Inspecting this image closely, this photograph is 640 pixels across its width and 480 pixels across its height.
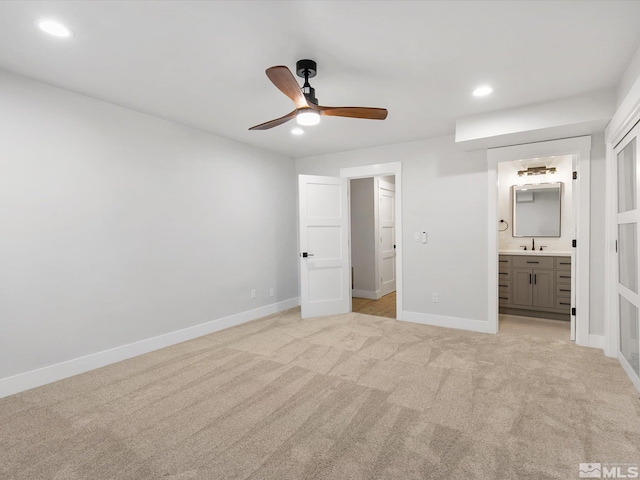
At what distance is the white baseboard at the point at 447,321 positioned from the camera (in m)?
4.03

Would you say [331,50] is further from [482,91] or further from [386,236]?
[386,236]

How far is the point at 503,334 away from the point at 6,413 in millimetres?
4614

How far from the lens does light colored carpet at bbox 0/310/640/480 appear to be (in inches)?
69.6

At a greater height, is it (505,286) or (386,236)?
(386,236)

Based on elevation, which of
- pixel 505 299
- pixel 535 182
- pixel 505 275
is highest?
pixel 535 182

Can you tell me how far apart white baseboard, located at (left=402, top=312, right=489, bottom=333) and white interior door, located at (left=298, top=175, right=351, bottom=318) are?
99cm

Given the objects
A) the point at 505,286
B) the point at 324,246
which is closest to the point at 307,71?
the point at 324,246

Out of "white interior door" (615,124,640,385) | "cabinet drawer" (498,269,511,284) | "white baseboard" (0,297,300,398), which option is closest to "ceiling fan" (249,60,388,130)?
"white interior door" (615,124,640,385)

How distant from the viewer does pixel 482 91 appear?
113 inches

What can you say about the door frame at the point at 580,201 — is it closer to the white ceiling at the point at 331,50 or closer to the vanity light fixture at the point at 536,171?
the white ceiling at the point at 331,50

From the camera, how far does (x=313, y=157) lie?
5.32 metres

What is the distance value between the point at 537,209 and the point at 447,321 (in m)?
2.39

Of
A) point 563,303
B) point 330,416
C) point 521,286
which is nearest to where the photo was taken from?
point 330,416

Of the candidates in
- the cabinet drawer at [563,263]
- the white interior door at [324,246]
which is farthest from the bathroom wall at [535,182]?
the white interior door at [324,246]
